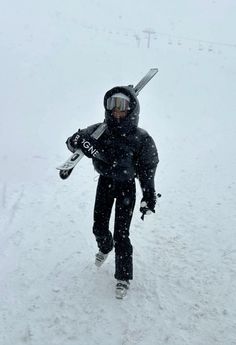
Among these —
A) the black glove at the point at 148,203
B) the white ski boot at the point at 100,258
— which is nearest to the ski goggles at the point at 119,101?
the black glove at the point at 148,203

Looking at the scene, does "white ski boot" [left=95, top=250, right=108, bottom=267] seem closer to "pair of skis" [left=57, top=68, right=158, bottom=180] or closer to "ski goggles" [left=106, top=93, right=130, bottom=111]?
"pair of skis" [left=57, top=68, right=158, bottom=180]

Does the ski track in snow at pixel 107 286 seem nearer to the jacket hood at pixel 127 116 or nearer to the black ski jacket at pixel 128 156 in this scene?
the black ski jacket at pixel 128 156

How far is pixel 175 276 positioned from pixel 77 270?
1253 millimetres

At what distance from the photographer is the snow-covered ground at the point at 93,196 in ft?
15.6

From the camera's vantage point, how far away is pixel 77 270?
569cm

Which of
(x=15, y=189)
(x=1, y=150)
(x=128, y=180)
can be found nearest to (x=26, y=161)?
(x=1, y=150)

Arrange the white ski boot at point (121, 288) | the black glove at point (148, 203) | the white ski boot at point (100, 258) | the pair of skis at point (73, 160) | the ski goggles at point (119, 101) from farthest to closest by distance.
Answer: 1. the white ski boot at point (100, 258)
2. the white ski boot at point (121, 288)
3. the black glove at point (148, 203)
4. the ski goggles at point (119, 101)
5. the pair of skis at point (73, 160)

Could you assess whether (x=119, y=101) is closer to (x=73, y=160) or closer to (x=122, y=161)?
(x=122, y=161)

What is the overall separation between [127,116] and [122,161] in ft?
1.64

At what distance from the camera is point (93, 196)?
8.51 metres

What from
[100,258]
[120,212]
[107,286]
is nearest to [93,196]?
[100,258]

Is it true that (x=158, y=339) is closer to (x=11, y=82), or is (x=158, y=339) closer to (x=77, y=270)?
(x=77, y=270)

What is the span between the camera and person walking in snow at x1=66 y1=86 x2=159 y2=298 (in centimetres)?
484

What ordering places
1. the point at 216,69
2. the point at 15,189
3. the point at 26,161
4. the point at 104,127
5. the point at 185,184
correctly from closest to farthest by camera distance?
1. the point at 104,127
2. the point at 15,189
3. the point at 185,184
4. the point at 26,161
5. the point at 216,69
